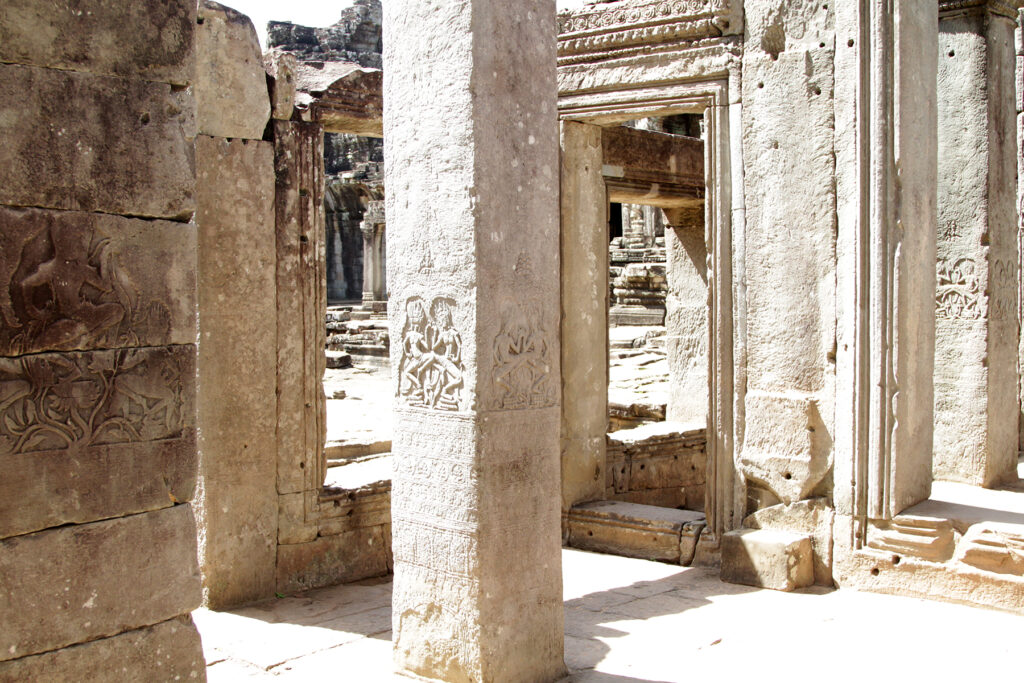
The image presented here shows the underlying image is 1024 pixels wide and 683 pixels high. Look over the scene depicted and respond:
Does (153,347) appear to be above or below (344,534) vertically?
above

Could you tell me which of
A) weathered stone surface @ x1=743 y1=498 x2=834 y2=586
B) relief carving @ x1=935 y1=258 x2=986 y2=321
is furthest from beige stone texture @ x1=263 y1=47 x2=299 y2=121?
relief carving @ x1=935 y1=258 x2=986 y2=321

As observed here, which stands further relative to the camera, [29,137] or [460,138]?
[460,138]

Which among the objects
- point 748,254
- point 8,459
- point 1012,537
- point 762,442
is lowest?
point 1012,537

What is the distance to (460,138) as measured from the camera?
3605 mm

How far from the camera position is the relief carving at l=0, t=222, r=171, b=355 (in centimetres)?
228

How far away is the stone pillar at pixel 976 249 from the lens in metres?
6.29

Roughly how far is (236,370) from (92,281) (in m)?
2.89

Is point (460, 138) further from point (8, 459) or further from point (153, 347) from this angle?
point (8, 459)

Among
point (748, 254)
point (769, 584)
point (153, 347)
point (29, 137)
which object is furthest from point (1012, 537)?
point (29, 137)

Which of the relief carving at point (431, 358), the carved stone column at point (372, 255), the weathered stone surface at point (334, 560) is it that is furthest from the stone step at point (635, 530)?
the carved stone column at point (372, 255)

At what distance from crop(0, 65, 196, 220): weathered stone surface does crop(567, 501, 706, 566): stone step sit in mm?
4305

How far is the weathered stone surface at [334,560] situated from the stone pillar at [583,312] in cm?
138

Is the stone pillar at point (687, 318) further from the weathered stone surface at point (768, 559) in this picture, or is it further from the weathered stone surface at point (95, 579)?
the weathered stone surface at point (95, 579)

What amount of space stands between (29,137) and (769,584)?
4473 mm
